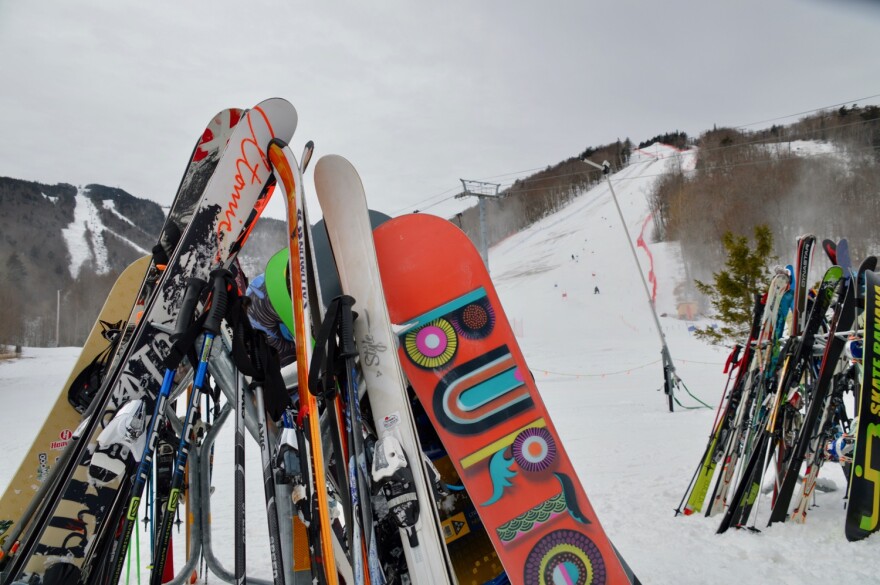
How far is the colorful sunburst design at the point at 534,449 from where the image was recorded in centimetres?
237

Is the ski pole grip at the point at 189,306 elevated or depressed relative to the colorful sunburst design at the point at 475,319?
elevated

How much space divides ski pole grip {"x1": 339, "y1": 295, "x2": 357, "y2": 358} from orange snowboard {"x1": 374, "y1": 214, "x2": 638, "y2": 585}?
354mm

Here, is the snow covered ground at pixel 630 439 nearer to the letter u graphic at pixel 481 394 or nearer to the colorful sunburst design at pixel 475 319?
the letter u graphic at pixel 481 394

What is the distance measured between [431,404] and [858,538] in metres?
2.61

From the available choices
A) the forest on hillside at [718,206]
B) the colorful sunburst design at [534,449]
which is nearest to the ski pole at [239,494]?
the colorful sunburst design at [534,449]

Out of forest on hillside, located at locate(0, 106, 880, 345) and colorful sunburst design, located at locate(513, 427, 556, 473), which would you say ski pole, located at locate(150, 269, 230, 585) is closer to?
colorful sunburst design, located at locate(513, 427, 556, 473)

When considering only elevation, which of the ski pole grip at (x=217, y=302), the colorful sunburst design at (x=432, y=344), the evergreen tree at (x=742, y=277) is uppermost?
the ski pole grip at (x=217, y=302)

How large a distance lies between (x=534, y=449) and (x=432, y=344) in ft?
2.16

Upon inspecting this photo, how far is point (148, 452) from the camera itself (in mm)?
1932

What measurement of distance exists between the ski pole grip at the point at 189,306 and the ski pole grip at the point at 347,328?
0.54 m

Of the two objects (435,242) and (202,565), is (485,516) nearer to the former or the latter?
(435,242)

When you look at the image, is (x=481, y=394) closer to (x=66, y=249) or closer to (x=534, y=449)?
(x=534, y=449)

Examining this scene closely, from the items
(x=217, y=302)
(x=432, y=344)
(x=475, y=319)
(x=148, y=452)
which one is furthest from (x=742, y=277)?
(x=148, y=452)

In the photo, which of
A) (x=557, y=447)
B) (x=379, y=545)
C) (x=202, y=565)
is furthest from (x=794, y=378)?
(x=202, y=565)
